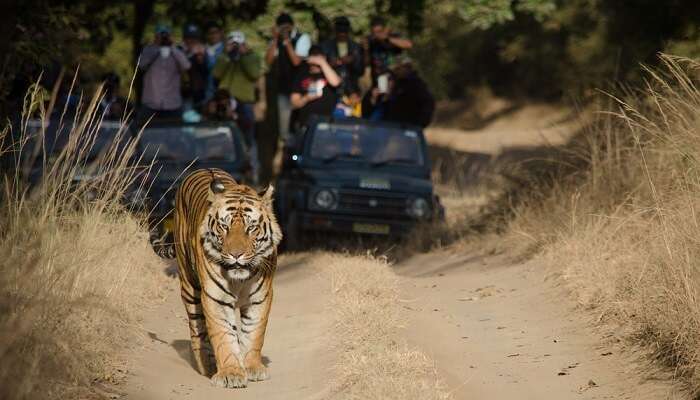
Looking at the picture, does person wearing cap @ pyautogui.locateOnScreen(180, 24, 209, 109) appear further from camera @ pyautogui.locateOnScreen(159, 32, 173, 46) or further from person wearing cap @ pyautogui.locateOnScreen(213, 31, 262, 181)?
camera @ pyautogui.locateOnScreen(159, 32, 173, 46)

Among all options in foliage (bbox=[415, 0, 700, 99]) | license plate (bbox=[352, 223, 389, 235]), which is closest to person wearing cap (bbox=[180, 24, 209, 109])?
license plate (bbox=[352, 223, 389, 235])

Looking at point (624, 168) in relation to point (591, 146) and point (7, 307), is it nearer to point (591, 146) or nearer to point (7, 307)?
point (591, 146)

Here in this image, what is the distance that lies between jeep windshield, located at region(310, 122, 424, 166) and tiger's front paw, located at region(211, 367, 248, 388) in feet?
26.2

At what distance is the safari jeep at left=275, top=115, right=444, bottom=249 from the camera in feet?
50.5

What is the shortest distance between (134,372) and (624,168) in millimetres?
5877

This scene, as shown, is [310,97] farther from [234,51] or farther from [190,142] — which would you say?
[190,142]

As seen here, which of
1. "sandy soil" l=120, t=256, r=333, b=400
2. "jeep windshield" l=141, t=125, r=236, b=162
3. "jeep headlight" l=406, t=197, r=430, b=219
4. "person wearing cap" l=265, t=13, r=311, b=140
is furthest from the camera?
"person wearing cap" l=265, t=13, r=311, b=140

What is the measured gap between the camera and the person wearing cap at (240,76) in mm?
17469

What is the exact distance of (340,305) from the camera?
33.7 ft

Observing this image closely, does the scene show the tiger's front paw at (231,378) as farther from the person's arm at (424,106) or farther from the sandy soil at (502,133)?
the sandy soil at (502,133)

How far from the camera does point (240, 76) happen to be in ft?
57.4

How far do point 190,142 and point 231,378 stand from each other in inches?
291

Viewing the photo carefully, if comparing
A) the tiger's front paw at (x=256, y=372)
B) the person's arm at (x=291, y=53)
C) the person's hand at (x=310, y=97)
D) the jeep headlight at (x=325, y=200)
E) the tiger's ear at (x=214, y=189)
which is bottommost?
the jeep headlight at (x=325, y=200)

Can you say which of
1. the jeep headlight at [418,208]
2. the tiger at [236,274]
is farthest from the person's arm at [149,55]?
the tiger at [236,274]
